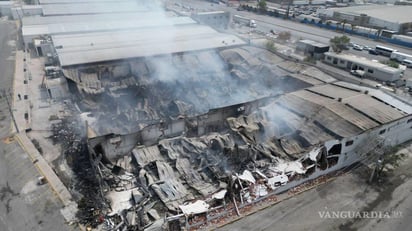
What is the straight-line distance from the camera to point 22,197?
1550 centimetres

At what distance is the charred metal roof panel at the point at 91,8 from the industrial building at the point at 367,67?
109ft

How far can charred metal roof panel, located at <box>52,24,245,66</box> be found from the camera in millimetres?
28891

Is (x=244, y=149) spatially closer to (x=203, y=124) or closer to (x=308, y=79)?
(x=203, y=124)

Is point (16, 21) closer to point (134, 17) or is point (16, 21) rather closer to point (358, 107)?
point (134, 17)

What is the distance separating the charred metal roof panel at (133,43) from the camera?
2889 centimetres

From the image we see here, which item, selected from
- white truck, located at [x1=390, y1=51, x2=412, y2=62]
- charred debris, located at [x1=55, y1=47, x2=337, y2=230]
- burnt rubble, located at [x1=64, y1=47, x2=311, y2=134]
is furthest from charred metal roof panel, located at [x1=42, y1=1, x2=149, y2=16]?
white truck, located at [x1=390, y1=51, x2=412, y2=62]

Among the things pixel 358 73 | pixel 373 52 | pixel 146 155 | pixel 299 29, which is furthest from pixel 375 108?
pixel 299 29

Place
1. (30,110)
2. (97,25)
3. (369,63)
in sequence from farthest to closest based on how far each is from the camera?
1. (97,25)
2. (369,63)
3. (30,110)

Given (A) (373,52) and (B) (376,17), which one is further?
(B) (376,17)

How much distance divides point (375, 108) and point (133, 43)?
2480 cm

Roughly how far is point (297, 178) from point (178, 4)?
67.9 meters

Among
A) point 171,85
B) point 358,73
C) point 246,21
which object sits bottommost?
point 358,73

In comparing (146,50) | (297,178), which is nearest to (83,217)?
(297,178)

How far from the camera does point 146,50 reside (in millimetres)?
30609
